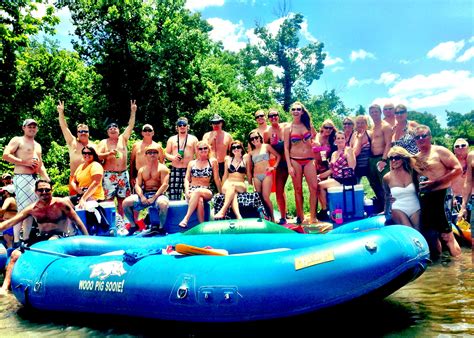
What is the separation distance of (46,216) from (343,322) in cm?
356

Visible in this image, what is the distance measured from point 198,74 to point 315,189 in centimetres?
1114

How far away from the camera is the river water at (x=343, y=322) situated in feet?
12.1

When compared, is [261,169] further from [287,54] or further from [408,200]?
[287,54]

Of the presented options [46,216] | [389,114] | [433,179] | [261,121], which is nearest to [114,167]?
[46,216]

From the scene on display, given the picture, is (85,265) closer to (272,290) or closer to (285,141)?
(272,290)

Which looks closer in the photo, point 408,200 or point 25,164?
point 408,200

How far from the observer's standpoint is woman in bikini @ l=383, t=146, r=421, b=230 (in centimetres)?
540

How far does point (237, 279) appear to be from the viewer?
3740 millimetres

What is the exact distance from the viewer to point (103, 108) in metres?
16.7

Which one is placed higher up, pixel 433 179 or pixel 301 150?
pixel 301 150

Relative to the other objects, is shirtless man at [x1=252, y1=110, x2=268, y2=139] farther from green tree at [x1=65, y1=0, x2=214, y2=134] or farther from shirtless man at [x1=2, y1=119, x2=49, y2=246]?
green tree at [x1=65, y1=0, x2=214, y2=134]

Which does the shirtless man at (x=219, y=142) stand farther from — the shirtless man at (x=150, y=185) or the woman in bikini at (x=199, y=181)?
the shirtless man at (x=150, y=185)

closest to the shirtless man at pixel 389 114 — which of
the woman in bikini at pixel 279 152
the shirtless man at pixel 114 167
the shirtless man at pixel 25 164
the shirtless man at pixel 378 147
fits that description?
the shirtless man at pixel 378 147

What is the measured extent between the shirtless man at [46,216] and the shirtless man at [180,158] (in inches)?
82.2
